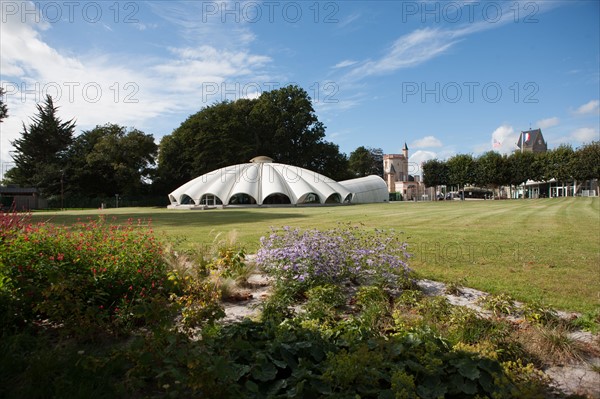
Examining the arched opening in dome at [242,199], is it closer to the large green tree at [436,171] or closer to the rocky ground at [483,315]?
the large green tree at [436,171]

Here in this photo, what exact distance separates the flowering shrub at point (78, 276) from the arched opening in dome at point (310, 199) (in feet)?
143

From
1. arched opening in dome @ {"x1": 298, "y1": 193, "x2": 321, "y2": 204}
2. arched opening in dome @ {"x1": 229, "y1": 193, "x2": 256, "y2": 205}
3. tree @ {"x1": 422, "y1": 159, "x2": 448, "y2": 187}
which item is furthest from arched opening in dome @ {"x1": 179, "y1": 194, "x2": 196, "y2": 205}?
tree @ {"x1": 422, "y1": 159, "x2": 448, "y2": 187}

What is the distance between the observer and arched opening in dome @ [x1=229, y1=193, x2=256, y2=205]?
162 feet

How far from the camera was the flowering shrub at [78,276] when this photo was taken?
411cm

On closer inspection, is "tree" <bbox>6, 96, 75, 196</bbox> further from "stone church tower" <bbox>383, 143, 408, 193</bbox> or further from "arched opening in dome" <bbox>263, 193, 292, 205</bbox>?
"stone church tower" <bbox>383, 143, 408, 193</bbox>

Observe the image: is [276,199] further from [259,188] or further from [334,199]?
[334,199]

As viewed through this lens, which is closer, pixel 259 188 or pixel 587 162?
pixel 259 188

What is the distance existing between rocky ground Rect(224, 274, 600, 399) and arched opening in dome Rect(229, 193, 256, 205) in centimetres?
4288

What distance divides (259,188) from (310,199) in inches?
270

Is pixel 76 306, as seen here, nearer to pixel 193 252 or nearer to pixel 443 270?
pixel 193 252

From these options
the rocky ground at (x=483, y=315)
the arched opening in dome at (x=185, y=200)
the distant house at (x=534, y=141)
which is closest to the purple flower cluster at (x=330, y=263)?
the rocky ground at (x=483, y=315)

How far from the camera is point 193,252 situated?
7195 millimetres

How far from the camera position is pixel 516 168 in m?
64.7

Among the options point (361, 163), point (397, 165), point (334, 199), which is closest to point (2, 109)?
point (334, 199)
